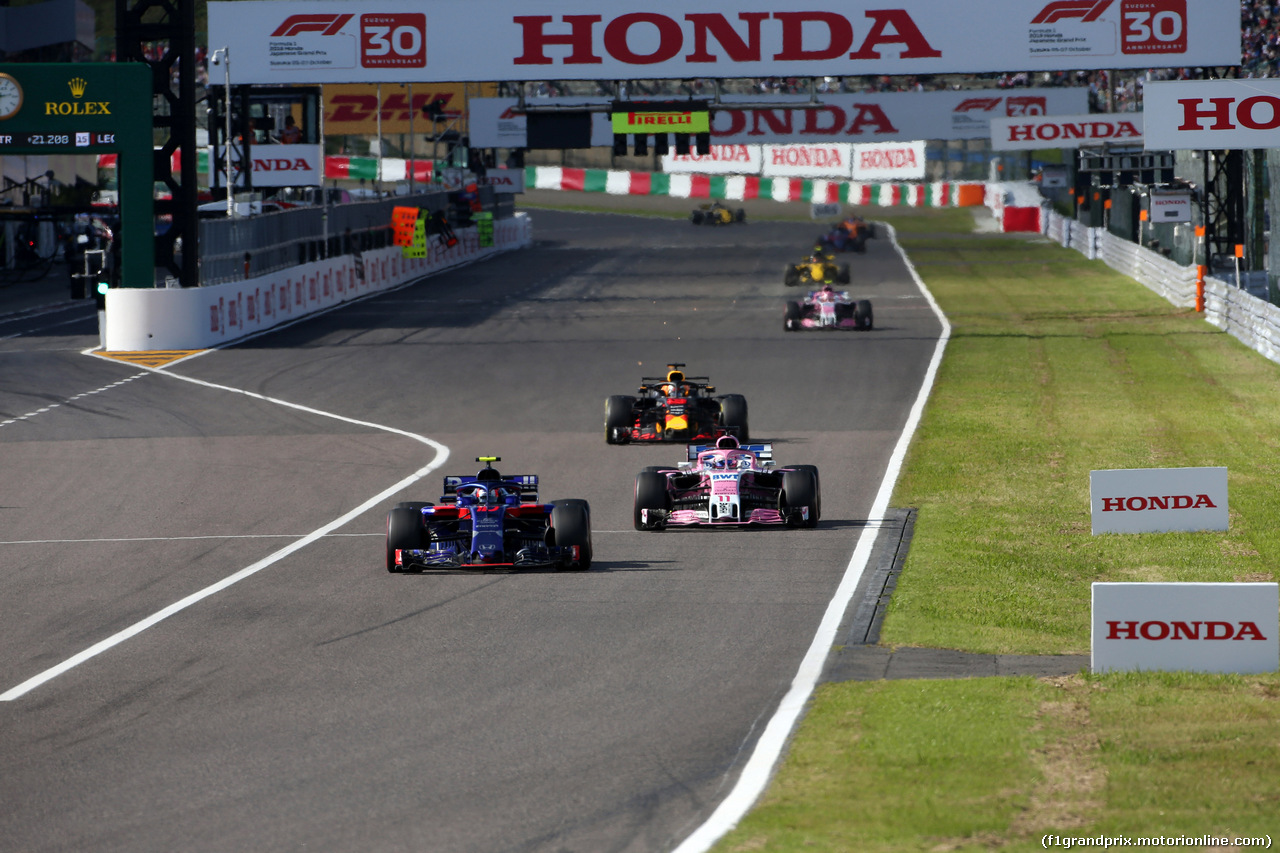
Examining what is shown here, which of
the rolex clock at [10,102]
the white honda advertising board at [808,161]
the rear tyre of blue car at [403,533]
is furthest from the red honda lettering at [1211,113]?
the white honda advertising board at [808,161]

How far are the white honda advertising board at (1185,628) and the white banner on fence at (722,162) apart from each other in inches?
3759

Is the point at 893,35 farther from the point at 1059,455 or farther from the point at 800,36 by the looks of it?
the point at 1059,455

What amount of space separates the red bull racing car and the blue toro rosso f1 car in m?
8.46

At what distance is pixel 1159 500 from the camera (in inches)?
674

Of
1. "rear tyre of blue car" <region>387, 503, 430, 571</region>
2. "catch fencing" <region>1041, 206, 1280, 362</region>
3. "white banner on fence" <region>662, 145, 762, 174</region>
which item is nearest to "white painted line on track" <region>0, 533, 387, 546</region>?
"rear tyre of blue car" <region>387, 503, 430, 571</region>

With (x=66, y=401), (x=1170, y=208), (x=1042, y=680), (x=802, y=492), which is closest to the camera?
(x=1042, y=680)

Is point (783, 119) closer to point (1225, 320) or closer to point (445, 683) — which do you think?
point (1225, 320)

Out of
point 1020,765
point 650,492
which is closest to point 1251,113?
point 650,492

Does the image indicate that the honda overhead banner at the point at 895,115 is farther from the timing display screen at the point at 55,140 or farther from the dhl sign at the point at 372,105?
the dhl sign at the point at 372,105

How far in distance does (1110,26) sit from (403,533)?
34420 millimetres

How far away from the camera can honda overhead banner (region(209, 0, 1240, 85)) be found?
45.2m

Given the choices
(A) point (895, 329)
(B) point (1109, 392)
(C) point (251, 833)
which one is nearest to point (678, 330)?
(A) point (895, 329)

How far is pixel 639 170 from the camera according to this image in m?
111

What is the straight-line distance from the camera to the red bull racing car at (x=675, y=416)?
81.1 ft
